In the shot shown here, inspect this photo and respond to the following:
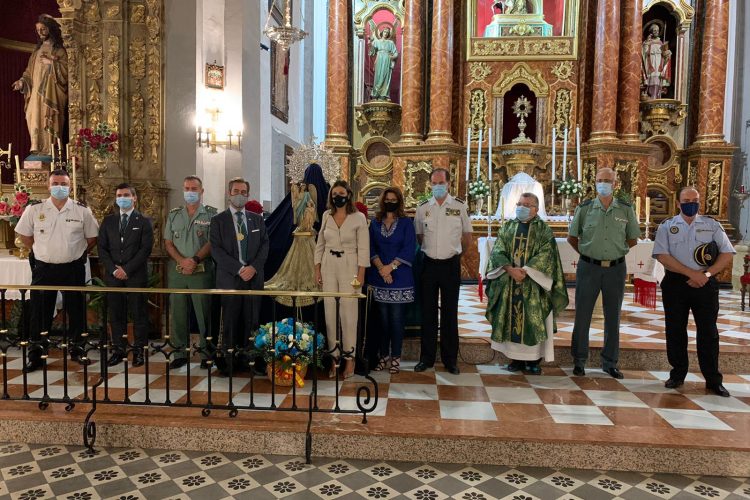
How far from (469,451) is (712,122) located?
1110 centimetres


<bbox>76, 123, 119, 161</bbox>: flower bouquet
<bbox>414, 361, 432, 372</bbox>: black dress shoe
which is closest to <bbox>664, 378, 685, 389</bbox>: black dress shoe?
<bbox>414, 361, 432, 372</bbox>: black dress shoe

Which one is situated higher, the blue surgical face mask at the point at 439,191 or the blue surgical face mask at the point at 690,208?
the blue surgical face mask at the point at 439,191

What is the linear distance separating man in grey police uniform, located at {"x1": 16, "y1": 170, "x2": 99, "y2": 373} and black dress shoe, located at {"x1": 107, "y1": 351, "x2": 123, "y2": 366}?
279 mm

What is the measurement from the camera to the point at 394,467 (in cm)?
361

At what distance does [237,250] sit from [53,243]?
1.74 meters

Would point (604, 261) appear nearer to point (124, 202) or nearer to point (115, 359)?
point (124, 202)

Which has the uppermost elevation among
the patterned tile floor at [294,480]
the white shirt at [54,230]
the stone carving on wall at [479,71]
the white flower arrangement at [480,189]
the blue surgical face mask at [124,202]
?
the stone carving on wall at [479,71]

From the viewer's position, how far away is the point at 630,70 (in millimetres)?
11711

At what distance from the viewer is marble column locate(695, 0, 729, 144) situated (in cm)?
1156

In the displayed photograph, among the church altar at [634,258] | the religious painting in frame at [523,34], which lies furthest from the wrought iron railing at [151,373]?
the religious painting in frame at [523,34]

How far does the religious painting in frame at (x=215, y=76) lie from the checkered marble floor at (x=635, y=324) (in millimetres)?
4118

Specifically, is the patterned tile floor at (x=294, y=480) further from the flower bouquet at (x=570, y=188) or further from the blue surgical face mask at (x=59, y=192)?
the flower bouquet at (x=570, y=188)

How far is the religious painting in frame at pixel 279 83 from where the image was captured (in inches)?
407

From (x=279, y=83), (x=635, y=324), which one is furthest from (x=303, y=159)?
(x=279, y=83)
